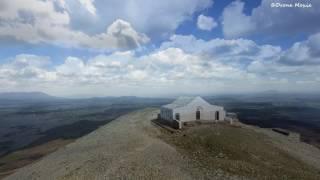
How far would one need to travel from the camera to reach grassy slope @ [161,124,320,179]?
24.9 meters

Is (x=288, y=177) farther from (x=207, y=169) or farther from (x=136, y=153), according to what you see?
(x=136, y=153)

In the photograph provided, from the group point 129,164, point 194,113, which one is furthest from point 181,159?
point 194,113

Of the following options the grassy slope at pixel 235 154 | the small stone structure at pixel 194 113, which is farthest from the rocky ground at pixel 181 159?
the small stone structure at pixel 194 113

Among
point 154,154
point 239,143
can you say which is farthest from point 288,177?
point 154,154

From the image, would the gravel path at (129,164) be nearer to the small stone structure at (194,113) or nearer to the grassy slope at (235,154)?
the grassy slope at (235,154)

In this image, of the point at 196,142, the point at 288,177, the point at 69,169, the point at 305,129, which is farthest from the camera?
the point at 305,129

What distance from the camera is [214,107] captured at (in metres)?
45.9

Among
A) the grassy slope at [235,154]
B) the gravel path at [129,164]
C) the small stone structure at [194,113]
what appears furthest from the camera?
the small stone structure at [194,113]

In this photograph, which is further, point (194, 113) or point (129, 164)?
point (194, 113)

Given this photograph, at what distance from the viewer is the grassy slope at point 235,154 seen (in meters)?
24.9

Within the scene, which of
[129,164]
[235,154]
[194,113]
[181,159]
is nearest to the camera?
[129,164]

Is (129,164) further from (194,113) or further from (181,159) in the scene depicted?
(194,113)

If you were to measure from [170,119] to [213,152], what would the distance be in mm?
16488

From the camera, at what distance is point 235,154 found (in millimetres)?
29328
